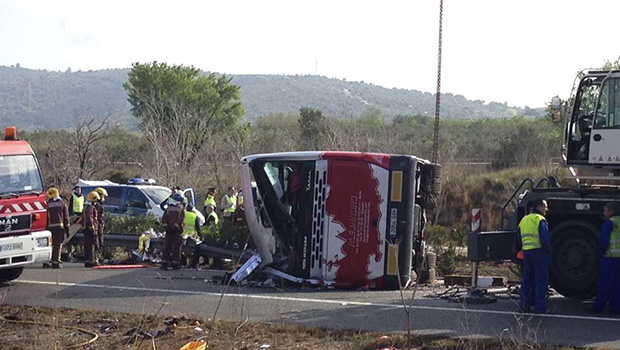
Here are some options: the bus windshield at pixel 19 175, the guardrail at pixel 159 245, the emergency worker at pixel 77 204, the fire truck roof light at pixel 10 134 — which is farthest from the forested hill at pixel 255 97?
the bus windshield at pixel 19 175

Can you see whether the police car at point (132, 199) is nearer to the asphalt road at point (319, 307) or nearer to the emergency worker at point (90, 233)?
the emergency worker at point (90, 233)

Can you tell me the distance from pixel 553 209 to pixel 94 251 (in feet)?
33.4

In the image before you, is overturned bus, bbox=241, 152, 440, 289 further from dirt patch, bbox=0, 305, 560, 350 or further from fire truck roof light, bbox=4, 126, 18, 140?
fire truck roof light, bbox=4, 126, 18, 140

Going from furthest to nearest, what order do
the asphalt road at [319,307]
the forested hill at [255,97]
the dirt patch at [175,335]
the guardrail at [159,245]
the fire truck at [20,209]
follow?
1. the forested hill at [255,97]
2. the guardrail at [159,245]
3. the fire truck at [20,209]
4. the asphalt road at [319,307]
5. the dirt patch at [175,335]

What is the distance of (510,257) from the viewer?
13555 millimetres

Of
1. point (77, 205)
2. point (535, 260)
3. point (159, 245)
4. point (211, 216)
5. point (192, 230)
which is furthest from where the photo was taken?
point (211, 216)

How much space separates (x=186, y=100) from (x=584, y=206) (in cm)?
3921

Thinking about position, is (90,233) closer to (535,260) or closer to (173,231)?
(173,231)

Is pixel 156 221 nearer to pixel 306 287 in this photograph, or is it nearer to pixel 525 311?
pixel 306 287

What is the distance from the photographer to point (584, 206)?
43.5ft

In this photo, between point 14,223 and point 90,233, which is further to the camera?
point 90,233

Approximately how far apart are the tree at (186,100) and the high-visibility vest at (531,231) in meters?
29.0

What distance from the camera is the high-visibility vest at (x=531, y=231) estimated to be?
1247cm

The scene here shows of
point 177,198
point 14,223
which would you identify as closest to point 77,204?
point 177,198
